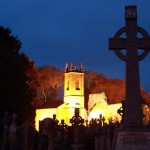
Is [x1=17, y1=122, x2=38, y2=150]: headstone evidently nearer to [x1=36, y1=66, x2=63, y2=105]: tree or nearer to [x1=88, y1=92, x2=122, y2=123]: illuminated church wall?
[x1=88, y1=92, x2=122, y2=123]: illuminated church wall

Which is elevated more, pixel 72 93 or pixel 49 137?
pixel 72 93

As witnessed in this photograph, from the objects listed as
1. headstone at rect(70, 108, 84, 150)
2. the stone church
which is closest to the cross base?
headstone at rect(70, 108, 84, 150)

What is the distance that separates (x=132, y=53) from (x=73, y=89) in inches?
2342

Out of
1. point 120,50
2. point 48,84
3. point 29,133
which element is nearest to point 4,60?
point 29,133

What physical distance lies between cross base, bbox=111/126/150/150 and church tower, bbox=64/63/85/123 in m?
58.2

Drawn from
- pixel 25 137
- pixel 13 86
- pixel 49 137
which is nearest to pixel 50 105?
pixel 13 86

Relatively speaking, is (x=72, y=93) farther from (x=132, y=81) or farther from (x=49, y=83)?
(x=132, y=81)

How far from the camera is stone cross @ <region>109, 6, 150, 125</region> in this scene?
58.6ft

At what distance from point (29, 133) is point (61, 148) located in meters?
1.82

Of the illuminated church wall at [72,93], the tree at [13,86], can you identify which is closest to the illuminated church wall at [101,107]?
the illuminated church wall at [72,93]

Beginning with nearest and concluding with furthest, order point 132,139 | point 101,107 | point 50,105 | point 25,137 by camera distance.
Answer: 1. point 132,139
2. point 25,137
3. point 50,105
4. point 101,107

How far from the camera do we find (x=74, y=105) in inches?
3009

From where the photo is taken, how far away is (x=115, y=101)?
7706 centimetres

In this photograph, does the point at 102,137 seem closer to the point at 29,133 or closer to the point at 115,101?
the point at 29,133
